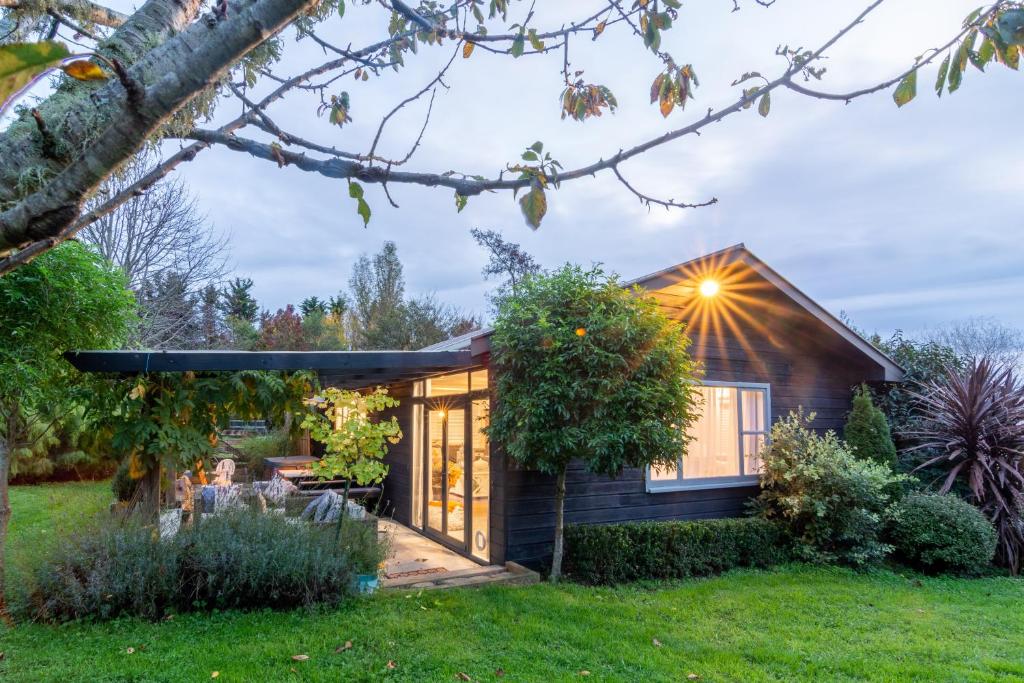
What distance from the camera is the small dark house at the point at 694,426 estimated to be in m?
7.05

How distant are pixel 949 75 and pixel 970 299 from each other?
2740 centimetres

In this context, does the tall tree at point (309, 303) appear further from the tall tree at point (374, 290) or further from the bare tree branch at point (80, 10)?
the bare tree branch at point (80, 10)

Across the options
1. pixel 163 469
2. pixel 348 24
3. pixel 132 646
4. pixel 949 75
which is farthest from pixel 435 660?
pixel 949 75

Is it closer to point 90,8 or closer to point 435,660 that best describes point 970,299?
point 435,660

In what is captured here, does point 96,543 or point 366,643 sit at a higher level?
point 96,543

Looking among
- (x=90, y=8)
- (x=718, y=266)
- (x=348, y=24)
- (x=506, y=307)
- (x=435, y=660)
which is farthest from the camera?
(x=718, y=266)

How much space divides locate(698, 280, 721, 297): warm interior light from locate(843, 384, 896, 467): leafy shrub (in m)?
3.05

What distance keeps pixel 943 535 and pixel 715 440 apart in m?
2.83

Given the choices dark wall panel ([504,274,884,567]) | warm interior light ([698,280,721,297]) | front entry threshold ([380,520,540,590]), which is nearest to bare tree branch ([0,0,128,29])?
front entry threshold ([380,520,540,590])

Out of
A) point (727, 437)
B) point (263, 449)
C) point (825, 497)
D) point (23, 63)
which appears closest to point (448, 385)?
point (727, 437)

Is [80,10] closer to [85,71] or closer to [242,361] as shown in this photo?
[85,71]

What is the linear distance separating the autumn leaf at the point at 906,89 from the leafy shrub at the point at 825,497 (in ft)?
23.3

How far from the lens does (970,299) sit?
23.4 meters

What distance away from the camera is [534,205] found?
4.46 ft
